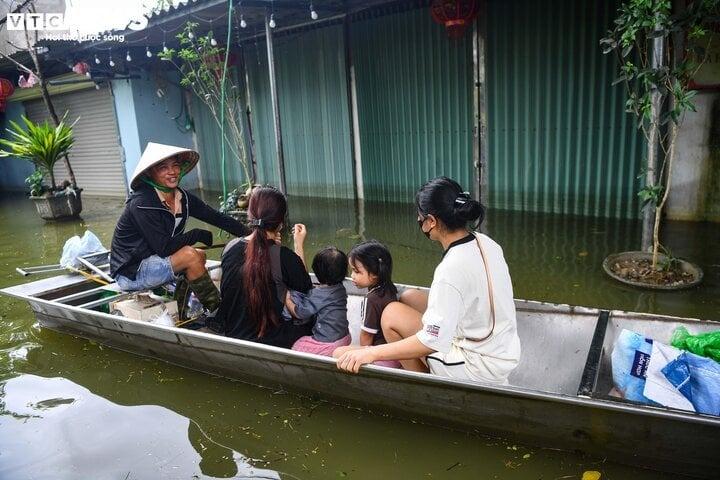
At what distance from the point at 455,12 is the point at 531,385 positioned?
4733 mm

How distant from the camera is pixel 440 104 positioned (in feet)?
27.4

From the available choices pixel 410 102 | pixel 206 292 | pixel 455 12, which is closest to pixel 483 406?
pixel 206 292

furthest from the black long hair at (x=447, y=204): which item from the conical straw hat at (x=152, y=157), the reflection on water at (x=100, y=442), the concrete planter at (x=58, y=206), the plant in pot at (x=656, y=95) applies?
the concrete planter at (x=58, y=206)

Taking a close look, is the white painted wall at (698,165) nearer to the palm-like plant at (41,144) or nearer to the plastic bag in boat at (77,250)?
the plastic bag in boat at (77,250)

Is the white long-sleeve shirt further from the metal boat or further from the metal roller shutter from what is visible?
the metal roller shutter

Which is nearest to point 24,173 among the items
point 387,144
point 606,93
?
point 387,144

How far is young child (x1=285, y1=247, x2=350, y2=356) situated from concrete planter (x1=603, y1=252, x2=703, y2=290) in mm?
2912

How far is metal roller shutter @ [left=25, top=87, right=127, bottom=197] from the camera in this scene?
13.1m

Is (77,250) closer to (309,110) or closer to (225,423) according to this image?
(225,423)

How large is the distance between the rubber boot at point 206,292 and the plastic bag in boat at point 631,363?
115 inches

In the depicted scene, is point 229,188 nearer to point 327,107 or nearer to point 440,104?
point 327,107

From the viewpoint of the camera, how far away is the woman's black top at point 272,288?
11.0ft

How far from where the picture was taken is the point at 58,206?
33.6 ft

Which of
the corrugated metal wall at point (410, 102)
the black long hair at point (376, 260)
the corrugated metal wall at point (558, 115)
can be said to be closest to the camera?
the black long hair at point (376, 260)
